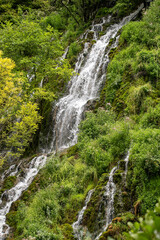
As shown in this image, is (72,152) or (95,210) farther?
(72,152)

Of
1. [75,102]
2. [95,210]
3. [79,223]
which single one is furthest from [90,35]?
[79,223]

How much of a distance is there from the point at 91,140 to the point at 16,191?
4.25 meters

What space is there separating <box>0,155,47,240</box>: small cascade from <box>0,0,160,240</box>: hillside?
0.24ft

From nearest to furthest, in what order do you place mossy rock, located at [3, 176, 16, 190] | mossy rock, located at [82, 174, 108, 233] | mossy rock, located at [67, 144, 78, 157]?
mossy rock, located at [82, 174, 108, 233] → mossy rock, located at [67, 144, 78, 157] → mossy rock, located at [3, 176, 16, 190]

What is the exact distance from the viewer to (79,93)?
14164 millimetres

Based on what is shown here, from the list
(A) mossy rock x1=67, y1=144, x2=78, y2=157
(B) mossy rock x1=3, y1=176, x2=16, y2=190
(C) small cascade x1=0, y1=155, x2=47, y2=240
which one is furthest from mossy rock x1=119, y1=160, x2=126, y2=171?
(B) mossy rock x1=3, y1=176, x2=16, y2=190

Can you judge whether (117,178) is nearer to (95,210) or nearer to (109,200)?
(109,200)

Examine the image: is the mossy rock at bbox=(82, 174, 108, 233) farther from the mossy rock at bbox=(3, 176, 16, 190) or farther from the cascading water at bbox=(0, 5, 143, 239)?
the mossy rock at bbox=(3, 176, 16, 190)

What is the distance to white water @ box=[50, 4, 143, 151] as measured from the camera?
12255 millimetres

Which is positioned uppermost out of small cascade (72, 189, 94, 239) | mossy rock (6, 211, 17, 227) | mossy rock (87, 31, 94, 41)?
mossy rock (87, 31, 94, 41)

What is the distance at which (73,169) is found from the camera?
326 inches

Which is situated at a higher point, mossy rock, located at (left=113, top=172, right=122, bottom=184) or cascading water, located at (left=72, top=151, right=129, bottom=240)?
mossy rock, located at (left=113, top=172, right=122, bottom=184)

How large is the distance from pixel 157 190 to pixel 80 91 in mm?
10251

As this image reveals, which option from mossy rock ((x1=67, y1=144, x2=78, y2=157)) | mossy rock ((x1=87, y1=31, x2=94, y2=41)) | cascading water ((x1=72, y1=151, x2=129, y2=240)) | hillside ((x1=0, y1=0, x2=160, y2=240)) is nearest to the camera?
hillside ((x1=0, y1=0, x2=160, y2=240))
